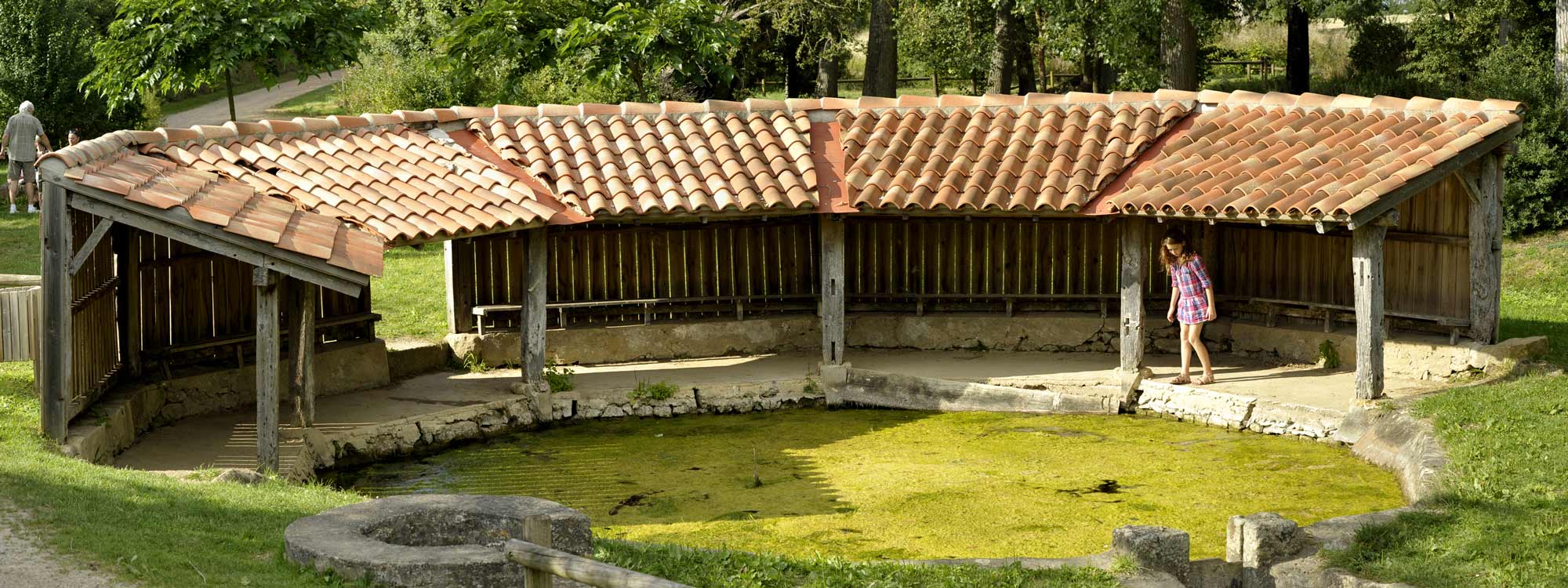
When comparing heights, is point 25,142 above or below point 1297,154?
above

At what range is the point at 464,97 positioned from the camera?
29062mm

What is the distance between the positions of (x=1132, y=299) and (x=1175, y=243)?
2.30 feet

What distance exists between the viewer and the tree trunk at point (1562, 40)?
22875 mm

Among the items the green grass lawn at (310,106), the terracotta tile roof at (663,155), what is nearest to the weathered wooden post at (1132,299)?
the terracotta tile roof at (663,155)

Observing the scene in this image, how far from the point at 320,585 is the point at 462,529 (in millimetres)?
1028

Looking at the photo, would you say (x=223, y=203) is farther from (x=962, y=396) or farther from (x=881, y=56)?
(x=881, y=56)

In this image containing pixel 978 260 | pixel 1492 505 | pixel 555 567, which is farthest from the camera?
pixel 978 260

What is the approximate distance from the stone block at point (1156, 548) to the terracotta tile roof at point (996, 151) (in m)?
6.29

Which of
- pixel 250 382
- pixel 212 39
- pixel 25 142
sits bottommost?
pixel 250 382

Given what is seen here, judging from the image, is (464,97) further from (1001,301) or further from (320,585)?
(320,585)

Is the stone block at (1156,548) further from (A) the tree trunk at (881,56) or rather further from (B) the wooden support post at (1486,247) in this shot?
(A) the tree trunk at (881,56)

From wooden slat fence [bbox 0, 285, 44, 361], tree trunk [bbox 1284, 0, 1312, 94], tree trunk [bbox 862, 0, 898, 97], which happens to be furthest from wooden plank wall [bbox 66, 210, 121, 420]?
tree trunk [bbox 1284, 0, 1312, 94]

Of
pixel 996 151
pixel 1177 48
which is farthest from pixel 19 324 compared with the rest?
pixel 1177 48

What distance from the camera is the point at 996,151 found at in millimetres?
16000
